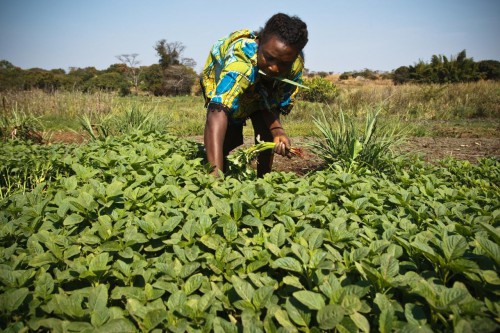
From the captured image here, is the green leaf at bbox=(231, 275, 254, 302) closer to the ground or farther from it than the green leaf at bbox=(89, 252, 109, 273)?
closer to the ground

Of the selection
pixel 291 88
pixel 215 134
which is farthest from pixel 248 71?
pixel 291 88

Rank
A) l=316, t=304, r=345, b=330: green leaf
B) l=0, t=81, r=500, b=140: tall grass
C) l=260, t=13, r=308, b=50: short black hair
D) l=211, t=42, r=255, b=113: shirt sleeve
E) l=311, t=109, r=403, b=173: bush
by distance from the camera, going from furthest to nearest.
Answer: l=0, t=81, r=500, b=140: tall grass
l=311, t=109, r=403, b=173: bush
l=211, t=42, r=255, b=113: shirt sleeve
l=260, t=13, r=308, b=50: short black hair
l=316, t=304, r=345, b=330: green leaf

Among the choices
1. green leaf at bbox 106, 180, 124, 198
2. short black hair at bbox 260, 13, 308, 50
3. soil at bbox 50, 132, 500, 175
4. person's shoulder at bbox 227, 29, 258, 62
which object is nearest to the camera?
green leaf at bbox 106, 180, 124, 198

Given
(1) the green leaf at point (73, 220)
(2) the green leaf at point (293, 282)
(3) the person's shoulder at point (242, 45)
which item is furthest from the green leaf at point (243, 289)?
(3) the person's shoulder at point (242, 45)

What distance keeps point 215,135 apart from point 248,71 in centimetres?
54

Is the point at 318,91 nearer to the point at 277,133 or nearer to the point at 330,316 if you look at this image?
the point at 277,133

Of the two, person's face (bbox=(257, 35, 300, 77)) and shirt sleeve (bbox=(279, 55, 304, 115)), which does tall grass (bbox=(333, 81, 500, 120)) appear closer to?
shirt sleeve (bbox=(279, 55, 304, 115))

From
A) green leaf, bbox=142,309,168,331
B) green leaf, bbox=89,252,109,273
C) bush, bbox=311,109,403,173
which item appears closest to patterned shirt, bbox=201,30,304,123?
bush, bbox=311,109,403,173

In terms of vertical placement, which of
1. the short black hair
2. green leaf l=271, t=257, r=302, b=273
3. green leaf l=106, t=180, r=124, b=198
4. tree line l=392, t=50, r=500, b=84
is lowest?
green leaf l=271, t=257, r=302, b=273

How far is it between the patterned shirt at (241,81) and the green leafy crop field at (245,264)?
0.79m

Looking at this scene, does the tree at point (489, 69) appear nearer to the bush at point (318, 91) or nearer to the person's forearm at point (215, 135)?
the bush at point (318, 91)

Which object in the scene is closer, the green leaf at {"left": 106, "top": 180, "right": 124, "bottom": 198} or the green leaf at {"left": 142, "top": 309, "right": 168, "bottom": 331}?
the green leaf at {"left": 142, "top": 309, "right": 168, "bottom": 331}

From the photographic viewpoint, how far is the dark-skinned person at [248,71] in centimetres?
225

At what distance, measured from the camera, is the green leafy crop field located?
89 centimetres
